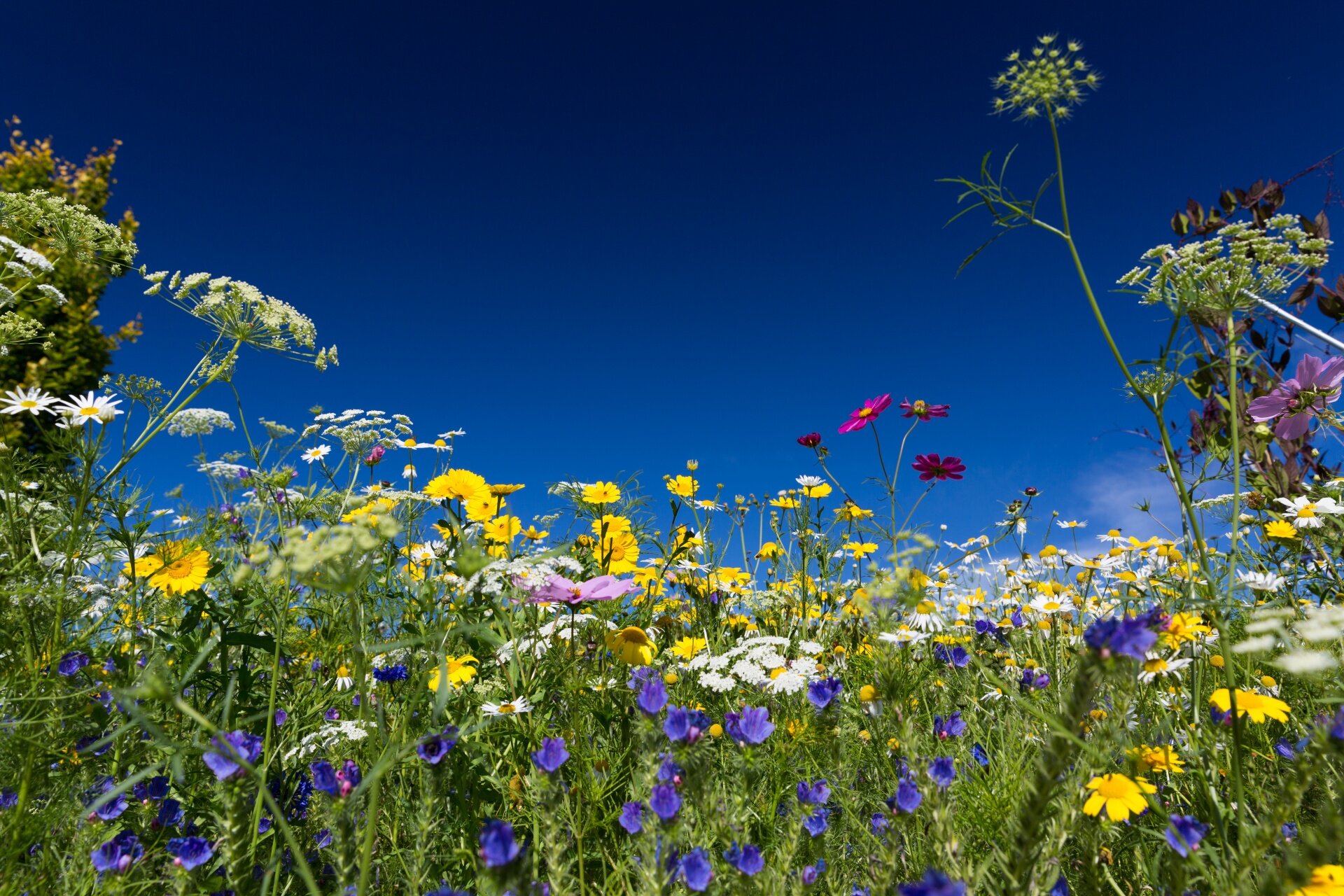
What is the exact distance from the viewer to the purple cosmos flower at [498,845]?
1021 mm

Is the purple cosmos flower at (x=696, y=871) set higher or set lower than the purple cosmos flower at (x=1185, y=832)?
lower

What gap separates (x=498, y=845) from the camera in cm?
104

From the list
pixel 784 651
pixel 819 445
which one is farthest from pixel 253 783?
pixel 819 445

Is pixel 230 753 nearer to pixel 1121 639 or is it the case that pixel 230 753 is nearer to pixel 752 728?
pixel 752 728

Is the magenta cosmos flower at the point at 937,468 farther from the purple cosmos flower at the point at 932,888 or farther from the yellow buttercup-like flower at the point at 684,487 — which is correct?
the purple cosmos flower at the point at 932,888

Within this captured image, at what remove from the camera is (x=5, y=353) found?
240cm

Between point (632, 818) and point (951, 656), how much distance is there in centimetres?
245

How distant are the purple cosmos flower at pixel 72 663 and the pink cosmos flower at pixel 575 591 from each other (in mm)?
1501

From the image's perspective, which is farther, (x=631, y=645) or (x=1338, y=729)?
(x=631, y=645)

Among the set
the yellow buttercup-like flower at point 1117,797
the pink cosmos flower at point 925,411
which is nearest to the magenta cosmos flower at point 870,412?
the pink cosmos flower at point 925,411

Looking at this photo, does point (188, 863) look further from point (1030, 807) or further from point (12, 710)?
point (1030, 807)

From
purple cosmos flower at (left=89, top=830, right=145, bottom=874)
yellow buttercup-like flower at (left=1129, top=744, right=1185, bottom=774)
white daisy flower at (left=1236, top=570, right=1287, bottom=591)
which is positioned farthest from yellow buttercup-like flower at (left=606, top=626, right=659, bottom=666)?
white daisy flower at (left=1236, top=570, right=1287, bottom=591)

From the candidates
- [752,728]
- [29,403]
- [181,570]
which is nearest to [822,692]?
[752,728]

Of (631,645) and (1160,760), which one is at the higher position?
(631,645)
